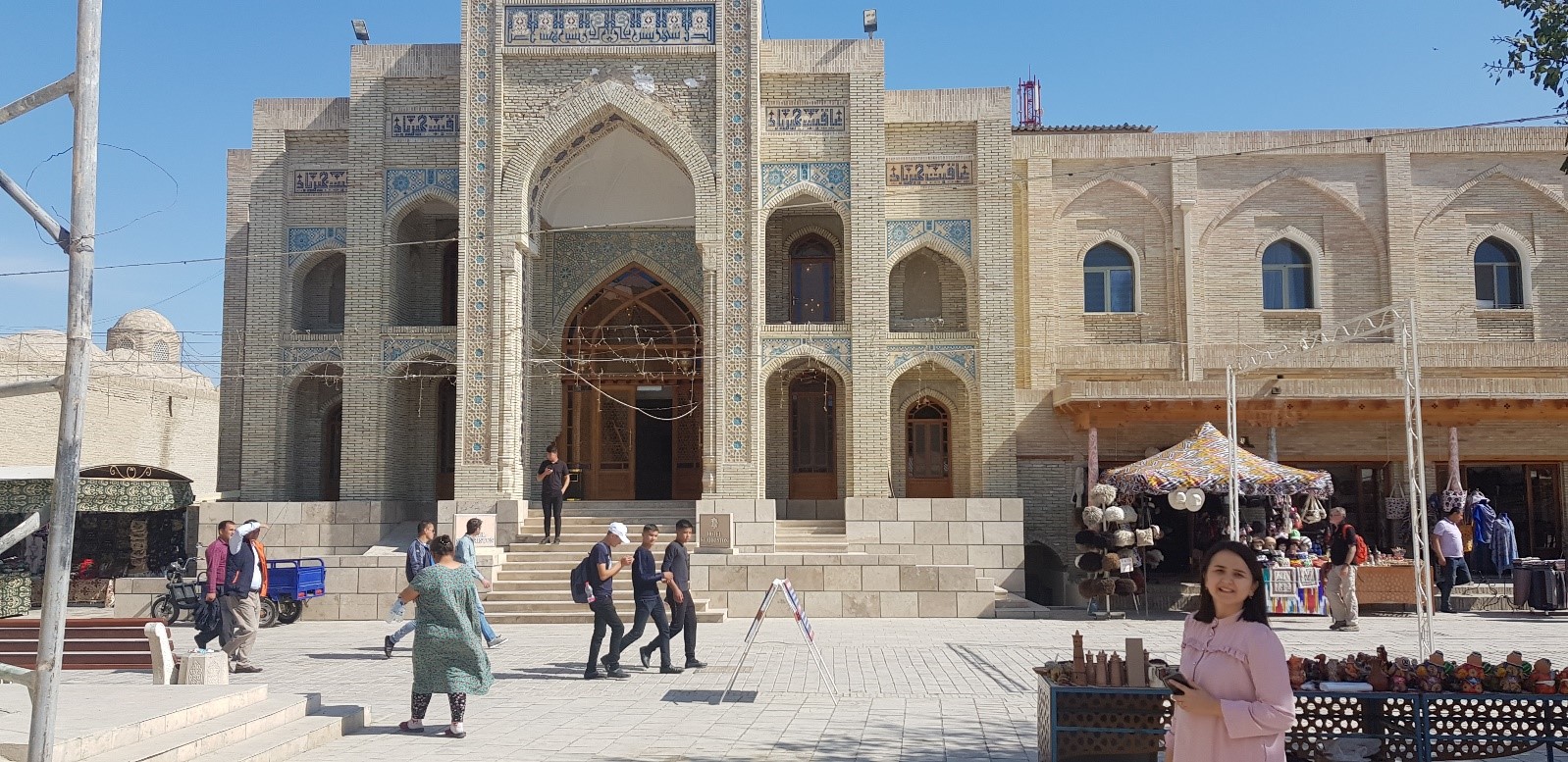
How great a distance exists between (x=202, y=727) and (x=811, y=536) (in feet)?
40.1

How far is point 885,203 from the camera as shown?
66.4ft

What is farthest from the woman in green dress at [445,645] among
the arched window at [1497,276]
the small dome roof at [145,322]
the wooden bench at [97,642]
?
the small dome roof at [145,322]

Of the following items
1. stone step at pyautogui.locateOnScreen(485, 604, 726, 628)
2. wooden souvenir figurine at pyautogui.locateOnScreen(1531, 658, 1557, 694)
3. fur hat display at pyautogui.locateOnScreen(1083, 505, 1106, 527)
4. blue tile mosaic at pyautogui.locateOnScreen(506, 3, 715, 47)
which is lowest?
stone step at pyautogui.locateOnScreen(485, 604, 726, 628)

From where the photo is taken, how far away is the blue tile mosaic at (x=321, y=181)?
20.7 meters

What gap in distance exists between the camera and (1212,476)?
16.2m

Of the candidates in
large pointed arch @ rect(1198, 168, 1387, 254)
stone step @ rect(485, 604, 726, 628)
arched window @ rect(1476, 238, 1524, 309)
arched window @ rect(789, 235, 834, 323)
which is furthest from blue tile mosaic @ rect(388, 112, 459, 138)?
arched window @ rect(1476, 238, 1524, 309)

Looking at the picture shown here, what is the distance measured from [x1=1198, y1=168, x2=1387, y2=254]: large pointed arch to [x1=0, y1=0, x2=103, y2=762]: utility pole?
19.8 metres

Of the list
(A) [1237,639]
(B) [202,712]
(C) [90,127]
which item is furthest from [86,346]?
(B) [202,712]

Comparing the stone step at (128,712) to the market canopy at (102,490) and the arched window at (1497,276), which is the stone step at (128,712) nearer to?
the market canopy at (102,490)

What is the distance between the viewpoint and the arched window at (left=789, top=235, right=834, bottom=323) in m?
22.0

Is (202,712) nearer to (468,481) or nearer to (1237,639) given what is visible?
(1237,639)

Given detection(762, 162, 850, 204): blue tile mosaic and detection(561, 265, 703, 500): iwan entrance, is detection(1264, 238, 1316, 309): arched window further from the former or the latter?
detection(561, 265, 703, 500): iwan entrance

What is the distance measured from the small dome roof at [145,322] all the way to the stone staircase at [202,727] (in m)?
30.8

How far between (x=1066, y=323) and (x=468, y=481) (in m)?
10.2
